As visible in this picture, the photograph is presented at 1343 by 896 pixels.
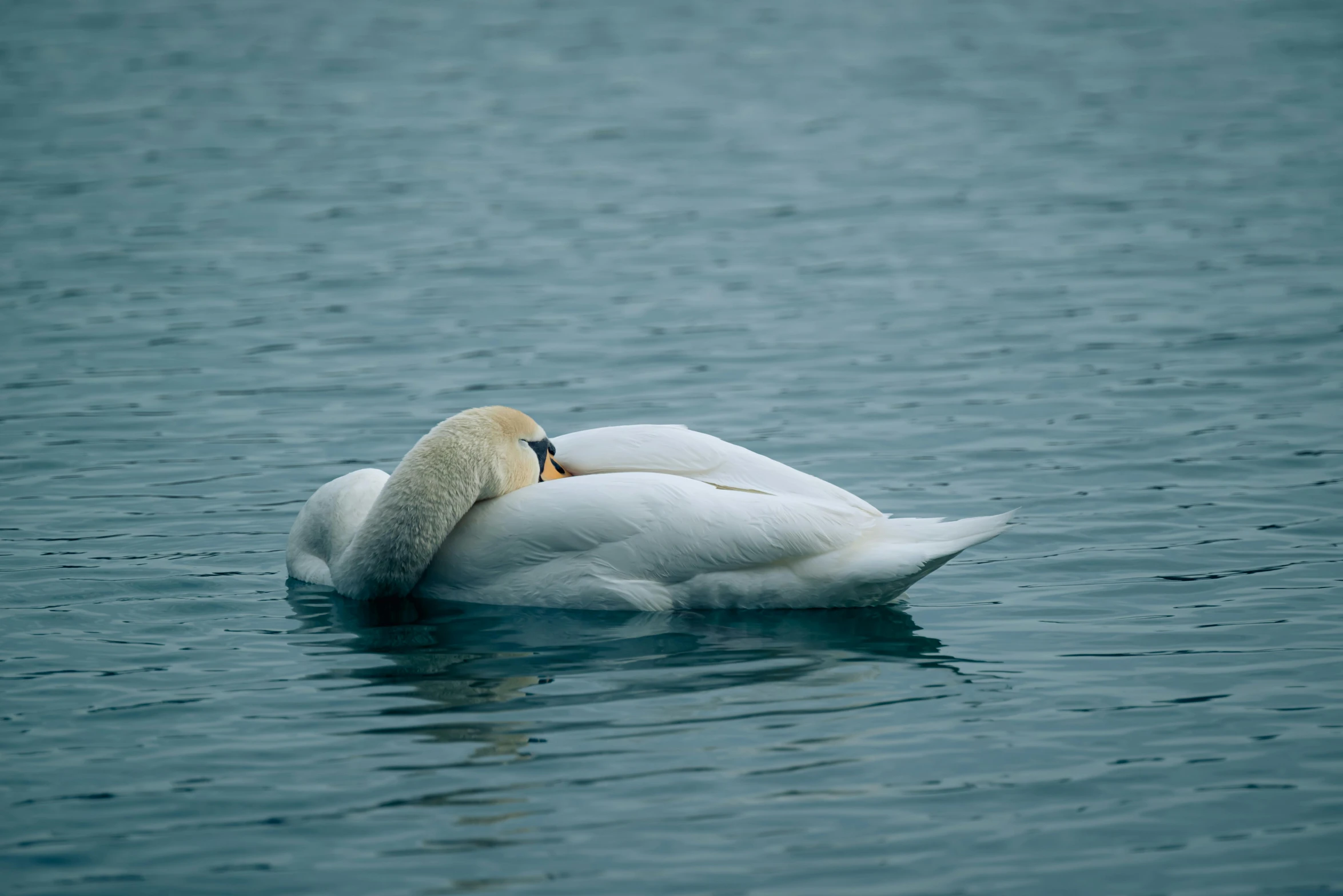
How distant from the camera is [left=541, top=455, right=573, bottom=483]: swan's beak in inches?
298

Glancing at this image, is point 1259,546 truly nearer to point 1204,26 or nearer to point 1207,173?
point 1207,173

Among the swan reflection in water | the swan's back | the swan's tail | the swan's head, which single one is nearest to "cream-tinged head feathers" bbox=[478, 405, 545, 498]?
the swan's head

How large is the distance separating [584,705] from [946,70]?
20.1m

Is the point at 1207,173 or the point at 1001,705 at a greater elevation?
the point at 1207,173

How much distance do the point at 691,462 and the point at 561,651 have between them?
115cm

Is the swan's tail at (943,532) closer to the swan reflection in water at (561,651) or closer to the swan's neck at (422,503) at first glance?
the swan reflection in water at (561,651)

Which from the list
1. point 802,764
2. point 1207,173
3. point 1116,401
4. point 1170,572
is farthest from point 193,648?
point 1207,173

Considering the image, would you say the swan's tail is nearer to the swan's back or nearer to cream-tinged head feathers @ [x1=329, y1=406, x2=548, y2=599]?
the swan's back

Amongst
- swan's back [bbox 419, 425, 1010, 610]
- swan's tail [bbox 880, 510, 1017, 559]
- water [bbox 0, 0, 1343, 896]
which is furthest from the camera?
swan's back [bbox 419, 425, 1010, 610]

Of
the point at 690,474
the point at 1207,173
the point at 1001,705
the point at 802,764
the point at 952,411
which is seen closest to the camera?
the point at 802,764

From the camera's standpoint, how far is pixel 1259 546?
7922mm

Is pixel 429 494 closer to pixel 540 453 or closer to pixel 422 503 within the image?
pixel 422 503

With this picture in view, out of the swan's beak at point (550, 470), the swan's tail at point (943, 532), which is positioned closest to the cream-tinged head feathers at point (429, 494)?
the swan's beak at point (550, 470)

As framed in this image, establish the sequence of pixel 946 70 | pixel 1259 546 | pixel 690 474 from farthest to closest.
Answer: pixel 946 70
pixel 1259 546
pixel 690 474
